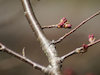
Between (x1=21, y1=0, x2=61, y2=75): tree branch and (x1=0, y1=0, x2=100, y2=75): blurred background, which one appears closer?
(x1=21, y1=0, x2=61, y2=75): tree branch

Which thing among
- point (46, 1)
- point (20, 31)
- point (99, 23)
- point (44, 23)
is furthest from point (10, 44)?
point (99, 23)

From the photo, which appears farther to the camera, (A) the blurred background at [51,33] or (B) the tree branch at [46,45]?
(A) the blurred background at [51,33]

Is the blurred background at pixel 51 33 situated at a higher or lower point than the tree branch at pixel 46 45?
lower

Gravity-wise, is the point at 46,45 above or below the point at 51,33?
above

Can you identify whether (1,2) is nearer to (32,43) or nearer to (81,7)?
(32,43)

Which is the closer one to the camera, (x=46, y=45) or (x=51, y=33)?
(x=46, y=45)

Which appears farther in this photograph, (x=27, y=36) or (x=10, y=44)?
(x=27, y=36)

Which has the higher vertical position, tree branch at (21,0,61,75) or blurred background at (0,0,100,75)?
tree branch at (21,0,61,75)

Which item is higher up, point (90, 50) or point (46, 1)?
point (46, 1)
